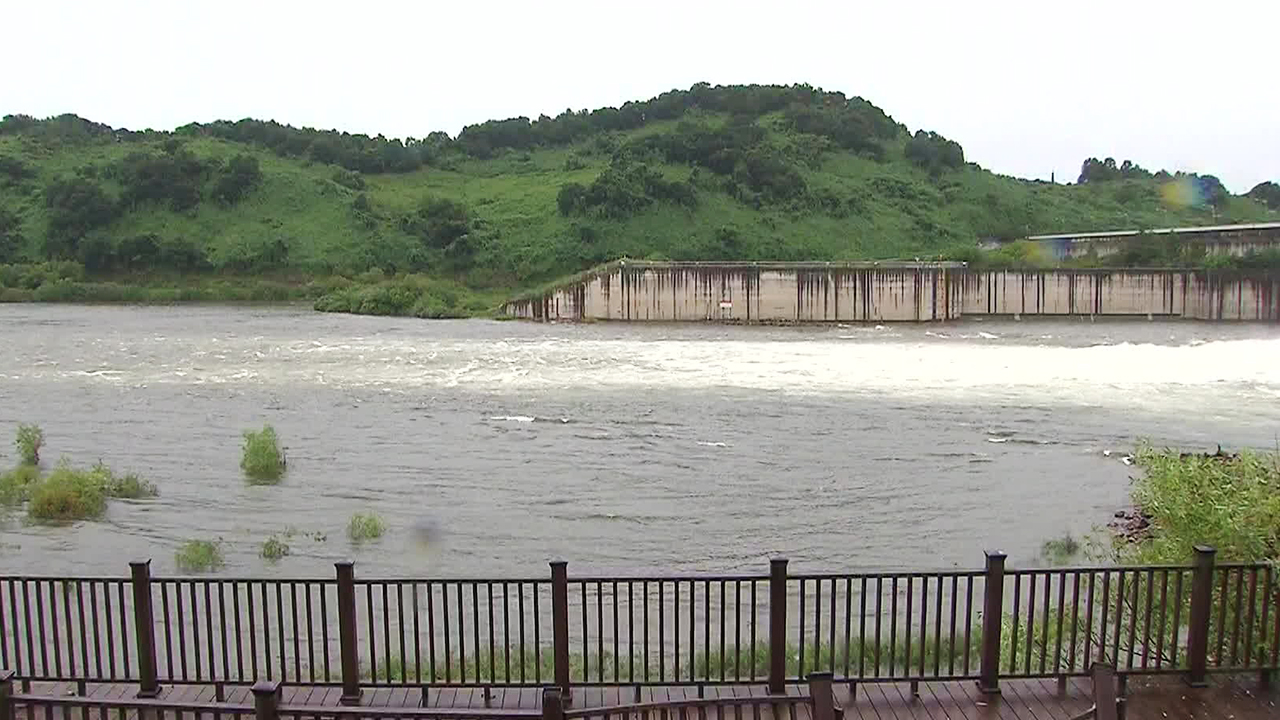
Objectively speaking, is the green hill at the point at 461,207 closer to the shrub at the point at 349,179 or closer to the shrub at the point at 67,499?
the shrub at the point at 349,179

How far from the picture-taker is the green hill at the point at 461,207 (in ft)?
271

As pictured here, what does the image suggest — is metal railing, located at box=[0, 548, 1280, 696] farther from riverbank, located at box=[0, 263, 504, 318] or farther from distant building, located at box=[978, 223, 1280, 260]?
distant building, located at box=[978, 223, 1280, 260]

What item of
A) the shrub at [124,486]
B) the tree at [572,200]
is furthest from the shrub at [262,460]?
the tree at [572,200]

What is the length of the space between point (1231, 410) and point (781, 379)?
14.3 metres

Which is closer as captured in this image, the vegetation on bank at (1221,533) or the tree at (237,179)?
the vegetation on bank at (1221,533)

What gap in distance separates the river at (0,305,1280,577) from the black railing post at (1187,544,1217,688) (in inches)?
351

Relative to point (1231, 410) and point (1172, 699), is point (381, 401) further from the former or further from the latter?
point (1172, 699)

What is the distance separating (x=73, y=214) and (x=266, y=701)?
304 ft

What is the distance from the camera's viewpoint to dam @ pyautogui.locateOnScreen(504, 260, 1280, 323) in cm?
6388

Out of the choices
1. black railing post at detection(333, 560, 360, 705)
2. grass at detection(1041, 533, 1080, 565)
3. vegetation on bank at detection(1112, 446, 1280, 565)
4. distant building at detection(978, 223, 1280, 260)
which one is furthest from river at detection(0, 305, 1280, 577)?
distant building at detection(978, 223, 1280, 260)

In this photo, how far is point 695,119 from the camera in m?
126

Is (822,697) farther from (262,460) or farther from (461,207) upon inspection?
(461,207)

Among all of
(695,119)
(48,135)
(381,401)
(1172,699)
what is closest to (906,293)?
(381,401)

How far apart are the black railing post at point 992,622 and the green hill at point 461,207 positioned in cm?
6370
